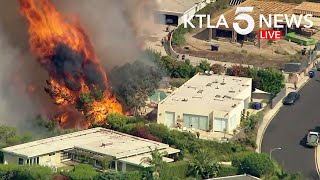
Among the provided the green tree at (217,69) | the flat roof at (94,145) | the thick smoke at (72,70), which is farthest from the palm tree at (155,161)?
the green tree at (217,69)

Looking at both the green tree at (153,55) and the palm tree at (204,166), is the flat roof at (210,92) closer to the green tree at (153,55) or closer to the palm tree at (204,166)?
the green tree at (153,55)

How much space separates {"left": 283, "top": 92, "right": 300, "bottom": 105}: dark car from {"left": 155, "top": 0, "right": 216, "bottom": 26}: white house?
28.9 metres

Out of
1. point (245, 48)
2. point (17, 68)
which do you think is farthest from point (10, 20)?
point (245, 48)

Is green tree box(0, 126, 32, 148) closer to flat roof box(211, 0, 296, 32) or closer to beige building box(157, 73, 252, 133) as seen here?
beige building box(157, 73, 252, 133)

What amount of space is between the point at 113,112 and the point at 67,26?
10.9 metres

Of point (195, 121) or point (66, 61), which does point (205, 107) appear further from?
point (66, 61)

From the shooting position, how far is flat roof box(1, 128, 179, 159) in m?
105

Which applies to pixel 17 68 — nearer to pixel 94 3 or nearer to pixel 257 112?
pixel 94 3

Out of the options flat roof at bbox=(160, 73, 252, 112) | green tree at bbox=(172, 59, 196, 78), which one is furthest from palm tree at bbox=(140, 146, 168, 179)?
green tree at bbox=(172, 59, 196, 78)

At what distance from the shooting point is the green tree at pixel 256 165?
104m

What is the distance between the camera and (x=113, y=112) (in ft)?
386

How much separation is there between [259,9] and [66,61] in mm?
38553

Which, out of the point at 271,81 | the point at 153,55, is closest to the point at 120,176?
the point at 271,81

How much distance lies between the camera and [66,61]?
119938mm
